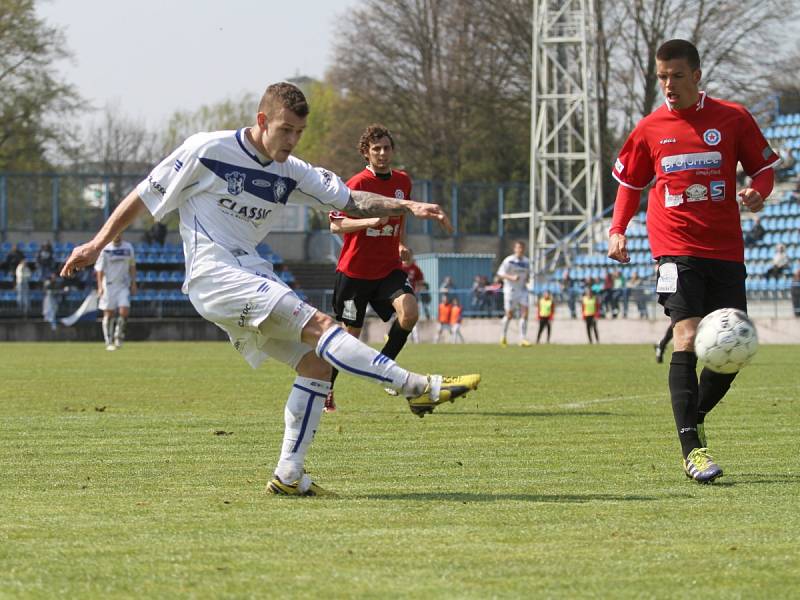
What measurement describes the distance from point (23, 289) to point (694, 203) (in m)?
33.1

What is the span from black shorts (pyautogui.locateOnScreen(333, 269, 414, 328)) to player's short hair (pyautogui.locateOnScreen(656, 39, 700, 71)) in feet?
15.6

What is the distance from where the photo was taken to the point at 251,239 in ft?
22.2

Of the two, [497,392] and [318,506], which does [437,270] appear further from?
[318,506]

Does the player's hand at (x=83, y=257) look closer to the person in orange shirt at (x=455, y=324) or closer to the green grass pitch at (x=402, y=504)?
the green grass pitch at (x=402, y=504)

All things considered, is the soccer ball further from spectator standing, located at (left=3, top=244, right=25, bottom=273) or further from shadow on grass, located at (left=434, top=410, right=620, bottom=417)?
spectator standing, located at (left=3, top=244, right=25, bottom=273)

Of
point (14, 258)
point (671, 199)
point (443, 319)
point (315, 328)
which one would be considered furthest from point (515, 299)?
point (315, 328)

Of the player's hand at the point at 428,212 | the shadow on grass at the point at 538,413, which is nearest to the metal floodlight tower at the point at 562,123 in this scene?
the shadow on grass at the point at 538,413

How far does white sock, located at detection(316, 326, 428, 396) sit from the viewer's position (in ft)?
20.2

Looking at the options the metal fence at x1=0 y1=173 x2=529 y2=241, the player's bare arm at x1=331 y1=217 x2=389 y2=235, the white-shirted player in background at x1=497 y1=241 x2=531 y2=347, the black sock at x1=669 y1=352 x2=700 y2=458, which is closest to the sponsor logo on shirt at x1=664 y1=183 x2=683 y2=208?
the black sock at x1=669 y1=352 x2=700 y2=458

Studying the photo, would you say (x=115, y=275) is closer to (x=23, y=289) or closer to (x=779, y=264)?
(x=23, y=289)

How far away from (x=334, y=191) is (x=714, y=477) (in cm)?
235

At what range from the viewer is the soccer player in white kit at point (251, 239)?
645cm

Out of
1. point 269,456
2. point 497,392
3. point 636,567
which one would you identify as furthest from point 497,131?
point 636,567

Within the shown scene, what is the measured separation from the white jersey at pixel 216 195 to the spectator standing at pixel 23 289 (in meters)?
32.8
